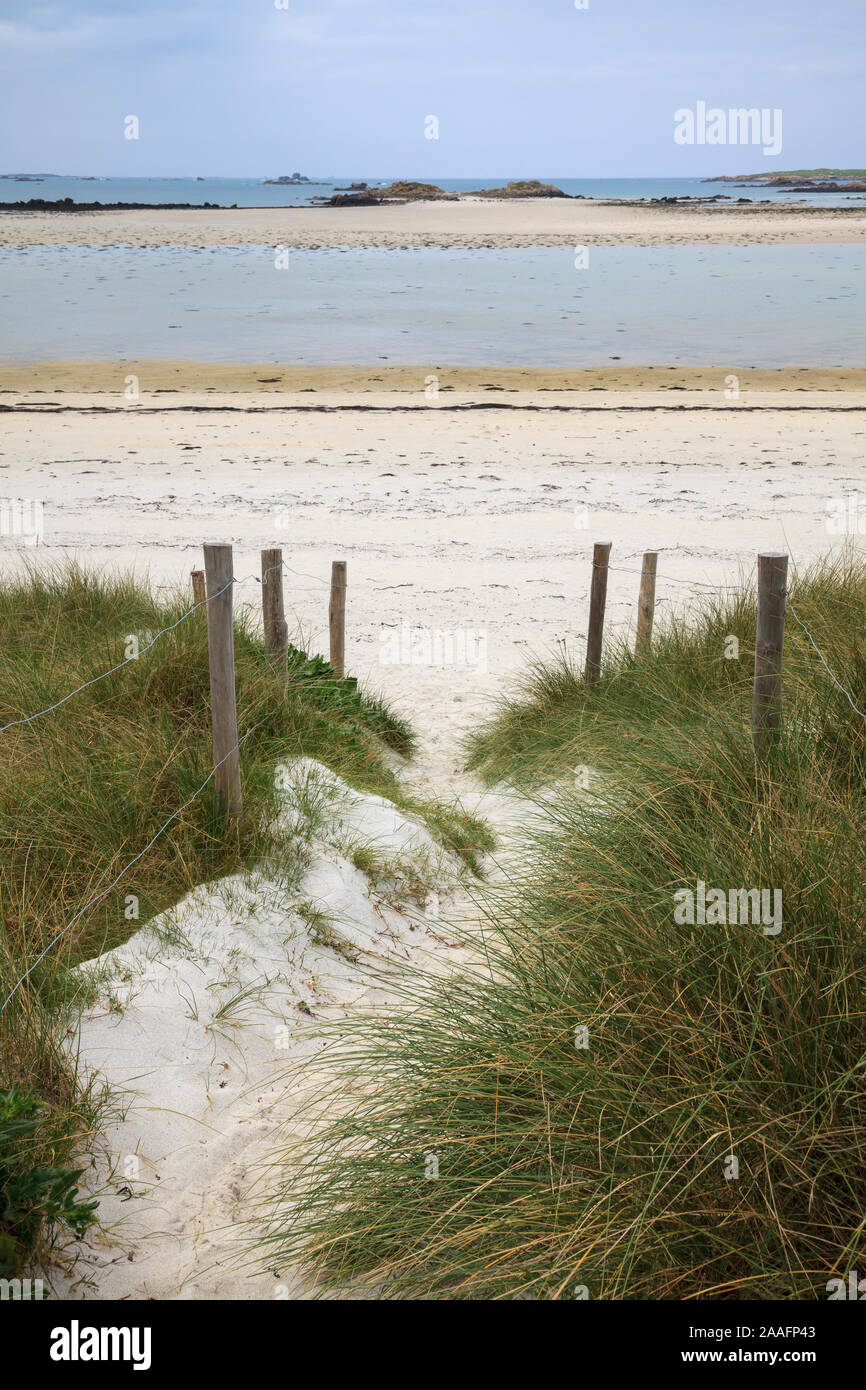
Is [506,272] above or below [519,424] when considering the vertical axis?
above

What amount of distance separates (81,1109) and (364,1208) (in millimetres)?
998

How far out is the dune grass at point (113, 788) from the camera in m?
3.50

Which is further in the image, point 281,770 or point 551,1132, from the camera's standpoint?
point 281,770

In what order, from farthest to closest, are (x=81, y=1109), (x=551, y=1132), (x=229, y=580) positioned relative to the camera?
(x=229, y=580), (x=81, y=1109), (x=551, y=1132)

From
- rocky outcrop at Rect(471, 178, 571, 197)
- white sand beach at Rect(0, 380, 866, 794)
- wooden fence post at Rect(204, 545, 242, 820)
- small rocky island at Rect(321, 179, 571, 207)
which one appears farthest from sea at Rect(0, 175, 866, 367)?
rocky outcrop at Rect(471, 178, 571, 197)

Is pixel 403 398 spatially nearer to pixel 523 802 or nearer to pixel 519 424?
pixel 519 424

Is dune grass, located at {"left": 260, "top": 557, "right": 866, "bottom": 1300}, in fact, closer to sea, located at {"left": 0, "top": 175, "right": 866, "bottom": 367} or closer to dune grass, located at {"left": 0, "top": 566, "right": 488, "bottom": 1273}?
dune grass, located at {"left": 0, "top": 566, "right": 488, "bottom": 1273}

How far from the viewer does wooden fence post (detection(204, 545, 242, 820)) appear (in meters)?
4.37

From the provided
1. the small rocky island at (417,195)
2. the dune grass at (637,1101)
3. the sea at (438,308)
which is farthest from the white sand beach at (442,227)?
the dune grass at (637,1101)

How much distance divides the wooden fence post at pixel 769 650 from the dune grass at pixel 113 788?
185 centimetres

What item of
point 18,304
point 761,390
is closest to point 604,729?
point 761,390

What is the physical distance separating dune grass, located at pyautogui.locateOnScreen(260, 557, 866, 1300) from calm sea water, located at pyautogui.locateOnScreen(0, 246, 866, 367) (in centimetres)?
2223

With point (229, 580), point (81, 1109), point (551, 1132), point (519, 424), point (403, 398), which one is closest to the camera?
point (551, 1132)

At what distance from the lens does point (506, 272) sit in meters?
45.9
